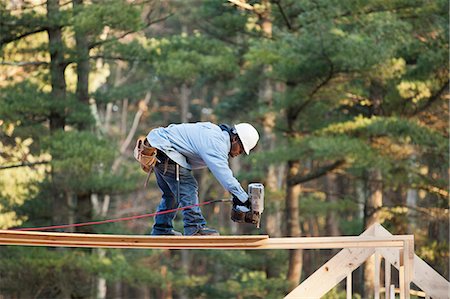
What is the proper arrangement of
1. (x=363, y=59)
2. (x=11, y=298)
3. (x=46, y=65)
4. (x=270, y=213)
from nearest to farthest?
(x=363, y=59) < (x=46, y=65) < (x=11, y=298) < (x=270, y=213)

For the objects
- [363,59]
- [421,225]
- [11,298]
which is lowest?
[11,298]

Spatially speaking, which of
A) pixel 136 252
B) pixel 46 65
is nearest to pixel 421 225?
pixel 136 252

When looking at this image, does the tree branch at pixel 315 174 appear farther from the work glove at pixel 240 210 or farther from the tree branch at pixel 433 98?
the work glove at pixel 240 210

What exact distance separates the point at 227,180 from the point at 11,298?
12.3m

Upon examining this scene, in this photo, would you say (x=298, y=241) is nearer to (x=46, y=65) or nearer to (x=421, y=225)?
(x=46, y=65)

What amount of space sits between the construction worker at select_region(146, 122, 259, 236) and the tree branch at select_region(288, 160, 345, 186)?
952 centimetres

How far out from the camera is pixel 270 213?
858 inches

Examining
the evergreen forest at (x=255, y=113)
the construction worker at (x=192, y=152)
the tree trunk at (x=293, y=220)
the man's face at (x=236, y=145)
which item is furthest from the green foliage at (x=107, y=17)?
the man's face at (x=236, y=145)

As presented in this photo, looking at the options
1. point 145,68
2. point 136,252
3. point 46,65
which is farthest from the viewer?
point 145,68

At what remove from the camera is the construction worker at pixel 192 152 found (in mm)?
7625

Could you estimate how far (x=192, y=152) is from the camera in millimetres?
7875

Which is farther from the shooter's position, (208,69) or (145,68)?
(145,68)

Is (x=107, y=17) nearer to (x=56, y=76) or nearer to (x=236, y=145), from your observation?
(x=56, y=76)

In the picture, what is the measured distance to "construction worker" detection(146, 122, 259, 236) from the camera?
7625 millimetres
